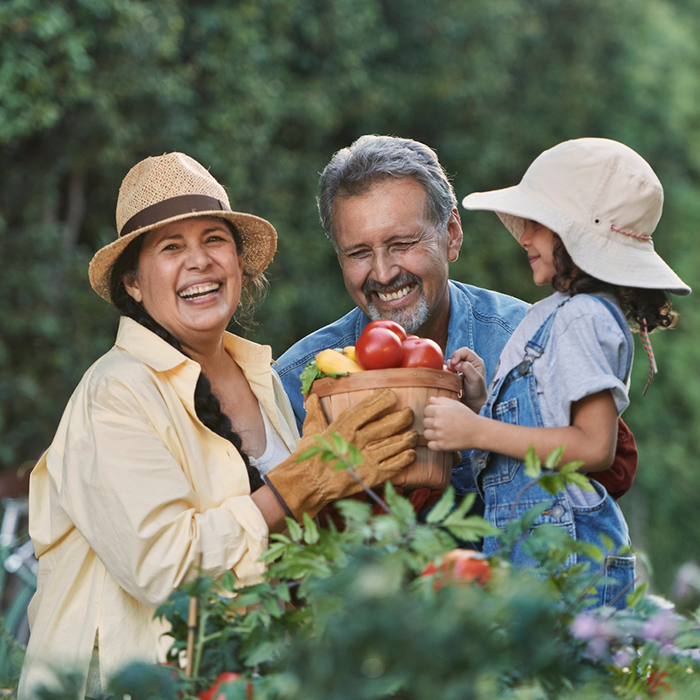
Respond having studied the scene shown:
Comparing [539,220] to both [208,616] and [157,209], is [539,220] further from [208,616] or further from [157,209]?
[208,616]

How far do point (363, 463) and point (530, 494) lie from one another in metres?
0.43

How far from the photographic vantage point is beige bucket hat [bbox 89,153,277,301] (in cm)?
229

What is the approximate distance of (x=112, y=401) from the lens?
2.04 meters

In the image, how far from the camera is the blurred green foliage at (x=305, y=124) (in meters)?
6.09

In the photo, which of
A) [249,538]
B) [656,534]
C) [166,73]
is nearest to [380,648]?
[249,538]

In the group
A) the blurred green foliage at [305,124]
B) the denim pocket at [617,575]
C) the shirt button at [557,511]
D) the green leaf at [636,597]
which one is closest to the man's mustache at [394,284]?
the shirt button at [557,511]

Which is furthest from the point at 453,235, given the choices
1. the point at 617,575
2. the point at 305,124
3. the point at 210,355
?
the point at 305,124

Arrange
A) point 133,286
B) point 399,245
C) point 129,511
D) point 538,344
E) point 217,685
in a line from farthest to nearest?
point 399,245, point 133,286, point 538,344, point 129,511, point 217,685

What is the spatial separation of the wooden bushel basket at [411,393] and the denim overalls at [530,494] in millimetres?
153

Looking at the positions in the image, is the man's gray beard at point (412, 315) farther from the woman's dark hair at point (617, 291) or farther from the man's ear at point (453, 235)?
the woman's dark hair at point (617, 291)

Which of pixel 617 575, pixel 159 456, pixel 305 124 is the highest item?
pixel 305 124

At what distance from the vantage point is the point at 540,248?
7.07ft

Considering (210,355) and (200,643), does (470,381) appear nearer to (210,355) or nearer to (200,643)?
(210,355)

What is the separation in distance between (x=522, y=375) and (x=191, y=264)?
936 mm
